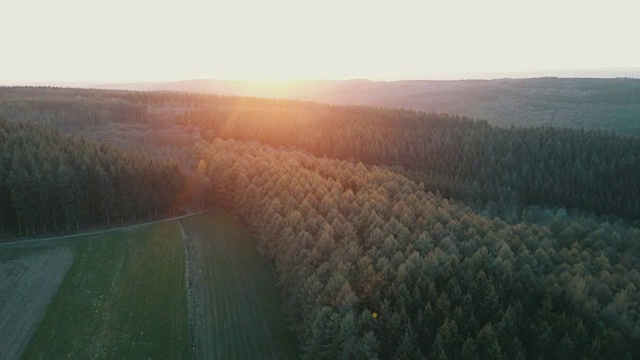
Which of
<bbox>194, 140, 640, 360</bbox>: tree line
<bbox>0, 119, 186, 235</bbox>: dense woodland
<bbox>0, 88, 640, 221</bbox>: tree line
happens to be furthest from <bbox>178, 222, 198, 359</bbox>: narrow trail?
<bbox>0, 88, 640, 221</bbox>: tree line

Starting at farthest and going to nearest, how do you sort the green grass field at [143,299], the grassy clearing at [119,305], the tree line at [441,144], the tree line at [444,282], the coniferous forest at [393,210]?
the tree line at [441,144], the green grass field at [143,299], the grassy clearing at [119,305], the coniferous forest at [393,210], the tree line at [444,282]

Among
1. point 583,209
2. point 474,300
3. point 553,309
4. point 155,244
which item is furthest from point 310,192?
point 583,209

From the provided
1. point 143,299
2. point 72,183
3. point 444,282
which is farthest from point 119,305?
point 444,282

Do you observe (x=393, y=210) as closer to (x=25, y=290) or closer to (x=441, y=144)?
(x=25, y=290)

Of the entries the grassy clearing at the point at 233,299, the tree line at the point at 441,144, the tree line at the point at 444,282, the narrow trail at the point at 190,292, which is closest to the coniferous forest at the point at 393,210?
the tree line at the point at 444,282

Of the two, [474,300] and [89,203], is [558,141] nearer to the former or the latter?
[474,300]

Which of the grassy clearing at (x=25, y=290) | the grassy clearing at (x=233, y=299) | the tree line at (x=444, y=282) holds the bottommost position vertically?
the grassy clearing at (x=233, y=299)

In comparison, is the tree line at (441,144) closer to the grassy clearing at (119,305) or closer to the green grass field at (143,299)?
the green grass field at (143,299)
